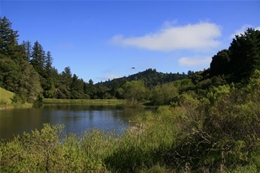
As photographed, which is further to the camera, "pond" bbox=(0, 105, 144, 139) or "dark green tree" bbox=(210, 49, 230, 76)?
"dark green tree" bbox=(210, 49, 230, 76)

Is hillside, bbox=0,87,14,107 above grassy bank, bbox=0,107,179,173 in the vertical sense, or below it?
above

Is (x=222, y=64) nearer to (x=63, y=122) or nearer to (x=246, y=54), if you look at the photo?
(x=246, y=54)

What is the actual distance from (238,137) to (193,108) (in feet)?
4.50

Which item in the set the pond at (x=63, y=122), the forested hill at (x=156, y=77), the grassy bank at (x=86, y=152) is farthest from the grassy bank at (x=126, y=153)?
the forested hill at (x=156, y=77)

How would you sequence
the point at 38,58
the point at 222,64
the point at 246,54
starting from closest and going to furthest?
the point at 246,54
the point at 222,64
the point at 38,58

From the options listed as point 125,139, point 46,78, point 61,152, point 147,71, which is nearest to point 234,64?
point 125,139

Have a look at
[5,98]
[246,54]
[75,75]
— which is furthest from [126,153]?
[75,75]

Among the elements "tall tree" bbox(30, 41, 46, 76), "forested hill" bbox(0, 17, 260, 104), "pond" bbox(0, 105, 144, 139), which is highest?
"tall tree" bbox(30, 41, 46, 76)

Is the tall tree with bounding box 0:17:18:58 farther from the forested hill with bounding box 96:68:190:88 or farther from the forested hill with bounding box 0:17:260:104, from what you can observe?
the forested hill with bounding box 96:68:190:88

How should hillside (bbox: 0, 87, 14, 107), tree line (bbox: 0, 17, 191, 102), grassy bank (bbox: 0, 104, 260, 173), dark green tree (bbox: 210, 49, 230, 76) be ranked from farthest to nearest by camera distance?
tree line (bbox: 0, 17, 191, 102), hillside (bbox: 0, 87, 14, 107), dark green tree (bbox: 210, 49, 230, 76), grassy bank (bbox: 0, 104, 260, 173)

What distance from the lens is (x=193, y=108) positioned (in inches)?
293

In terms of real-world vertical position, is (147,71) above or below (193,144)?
above

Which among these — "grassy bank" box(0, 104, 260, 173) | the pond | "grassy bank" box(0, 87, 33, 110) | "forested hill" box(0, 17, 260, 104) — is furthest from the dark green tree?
"grassy bank" box(0, 104, 260, 173)

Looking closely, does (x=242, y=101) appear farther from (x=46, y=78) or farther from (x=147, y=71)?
(x=147, y=71)
